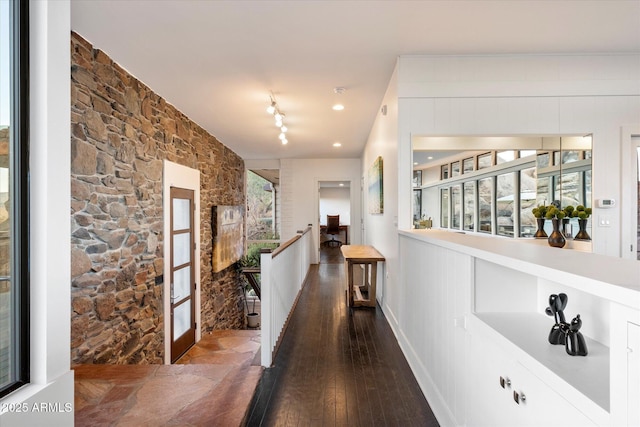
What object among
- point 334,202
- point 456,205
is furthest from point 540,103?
point 334,202

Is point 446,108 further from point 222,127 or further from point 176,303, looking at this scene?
point 176,303

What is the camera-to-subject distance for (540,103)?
→ 3.00 metres

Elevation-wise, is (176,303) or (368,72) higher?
(368,72)

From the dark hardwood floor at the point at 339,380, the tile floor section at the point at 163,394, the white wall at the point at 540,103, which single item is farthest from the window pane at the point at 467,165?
the tile floor section at the point at 163,394

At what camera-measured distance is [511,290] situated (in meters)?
1.55

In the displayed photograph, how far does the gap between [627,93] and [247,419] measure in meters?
4.18

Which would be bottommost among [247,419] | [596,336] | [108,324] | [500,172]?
[247,419]

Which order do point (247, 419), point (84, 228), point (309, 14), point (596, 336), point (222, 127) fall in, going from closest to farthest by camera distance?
point (596, 336)
point (247, 419)
point (309, 14)
point (84, 228)
point (222, 127)

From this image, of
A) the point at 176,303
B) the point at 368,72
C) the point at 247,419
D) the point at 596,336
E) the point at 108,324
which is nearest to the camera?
the point at 596,336

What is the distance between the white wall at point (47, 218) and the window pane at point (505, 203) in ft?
21.2

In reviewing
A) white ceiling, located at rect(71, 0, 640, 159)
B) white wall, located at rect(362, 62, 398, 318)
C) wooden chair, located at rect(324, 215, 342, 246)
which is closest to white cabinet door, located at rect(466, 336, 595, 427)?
white wall, located at rect(362, 62, 398, 318)

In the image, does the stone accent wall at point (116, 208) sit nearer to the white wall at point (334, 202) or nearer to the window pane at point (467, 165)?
the window pane at point (467, 165)

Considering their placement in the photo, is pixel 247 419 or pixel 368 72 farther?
pixel 368 72

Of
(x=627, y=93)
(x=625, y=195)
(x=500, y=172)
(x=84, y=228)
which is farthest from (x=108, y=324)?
(x=500, y=172)
